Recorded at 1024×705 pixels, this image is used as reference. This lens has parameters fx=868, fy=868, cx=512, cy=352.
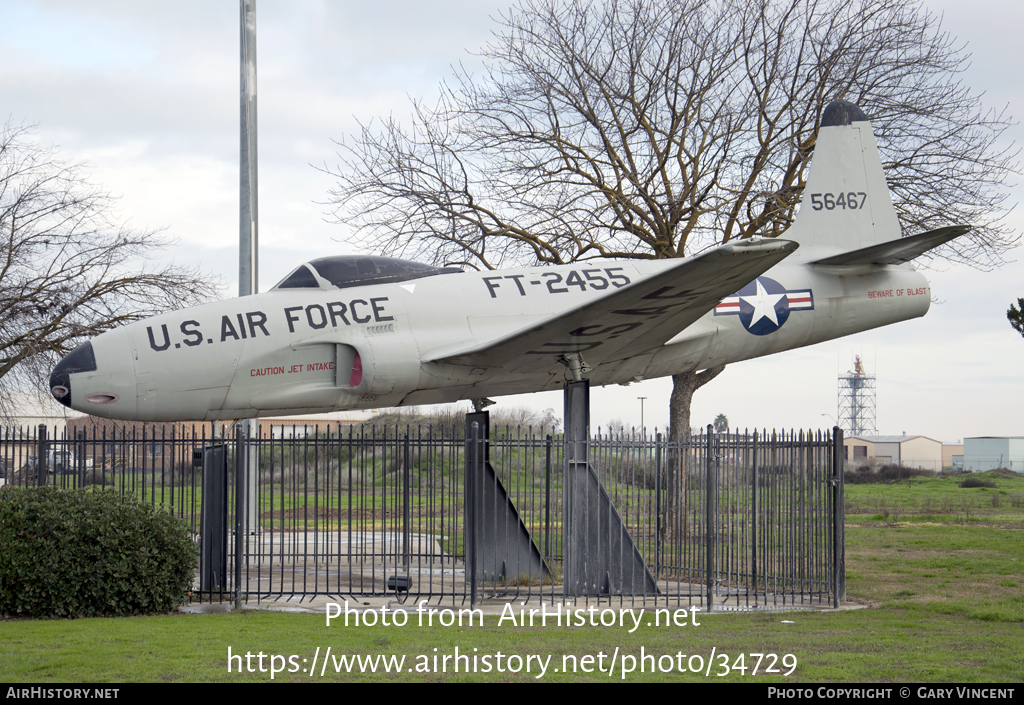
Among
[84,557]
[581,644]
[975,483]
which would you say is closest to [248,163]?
[84,557]

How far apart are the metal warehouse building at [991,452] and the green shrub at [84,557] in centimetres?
10666

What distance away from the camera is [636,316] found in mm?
10258

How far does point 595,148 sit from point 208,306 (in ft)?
40.5

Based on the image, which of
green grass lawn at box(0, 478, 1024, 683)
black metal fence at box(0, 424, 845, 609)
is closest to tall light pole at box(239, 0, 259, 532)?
black metal fence at box(0, 424, 845, 609)

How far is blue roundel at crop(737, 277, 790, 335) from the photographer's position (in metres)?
Answer: 12.0

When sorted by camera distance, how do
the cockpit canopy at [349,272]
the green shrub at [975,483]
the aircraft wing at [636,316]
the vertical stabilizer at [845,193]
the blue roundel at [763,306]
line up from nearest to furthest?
1. the aircraft wing at [636,316]
2. the cockpit canopy at [349,272]
3. the blue roundel at [763,306]
4. the vertical stabilizer at [845,193]
5. the green shrub at [975,483]

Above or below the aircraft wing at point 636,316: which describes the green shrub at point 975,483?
below

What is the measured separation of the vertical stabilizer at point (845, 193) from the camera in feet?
43.5

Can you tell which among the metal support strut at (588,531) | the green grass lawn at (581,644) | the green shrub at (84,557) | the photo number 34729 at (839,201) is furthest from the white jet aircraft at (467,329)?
the green grass lawn at (581,644)

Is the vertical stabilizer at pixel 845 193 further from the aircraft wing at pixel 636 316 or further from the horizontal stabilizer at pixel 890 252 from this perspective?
the aircraft wing at pixel 636 316

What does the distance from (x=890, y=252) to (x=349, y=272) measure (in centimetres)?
733

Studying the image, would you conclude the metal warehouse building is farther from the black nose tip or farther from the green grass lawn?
the black nose tip

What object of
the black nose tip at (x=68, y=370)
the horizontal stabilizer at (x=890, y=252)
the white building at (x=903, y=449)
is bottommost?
the white building at (x=903, y=449)

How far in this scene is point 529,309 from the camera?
36.0ft
